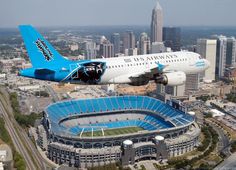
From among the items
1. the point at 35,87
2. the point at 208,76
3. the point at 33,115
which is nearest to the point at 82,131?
the point at 33,115

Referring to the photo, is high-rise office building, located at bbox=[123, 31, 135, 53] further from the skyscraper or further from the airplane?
the airplane

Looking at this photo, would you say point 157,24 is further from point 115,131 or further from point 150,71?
point 150,71

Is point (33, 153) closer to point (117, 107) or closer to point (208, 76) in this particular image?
point (117, 107)

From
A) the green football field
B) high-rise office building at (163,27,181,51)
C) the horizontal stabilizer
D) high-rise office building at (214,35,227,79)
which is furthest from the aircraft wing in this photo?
high-rise office building at (163,27,181,51)

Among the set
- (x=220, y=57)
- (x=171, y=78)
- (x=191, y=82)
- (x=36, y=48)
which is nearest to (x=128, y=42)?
(x=220, y=57)

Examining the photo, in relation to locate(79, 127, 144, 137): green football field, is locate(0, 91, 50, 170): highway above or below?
below

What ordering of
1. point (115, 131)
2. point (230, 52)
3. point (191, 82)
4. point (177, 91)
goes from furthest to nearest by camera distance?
point (230, 52) → point (191, 82) → point (177, 91) → point (115, 131)
